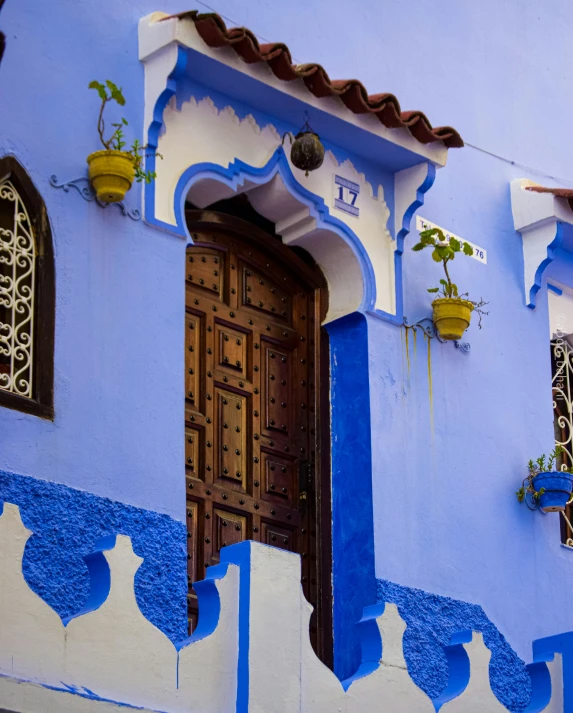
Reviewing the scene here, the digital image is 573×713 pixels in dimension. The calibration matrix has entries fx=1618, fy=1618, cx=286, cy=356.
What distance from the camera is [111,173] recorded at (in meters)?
7.46

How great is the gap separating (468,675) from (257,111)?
3.13 metres

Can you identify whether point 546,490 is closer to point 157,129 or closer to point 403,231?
point 403,231

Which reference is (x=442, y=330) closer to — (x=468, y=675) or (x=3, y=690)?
(x=468, y=675)

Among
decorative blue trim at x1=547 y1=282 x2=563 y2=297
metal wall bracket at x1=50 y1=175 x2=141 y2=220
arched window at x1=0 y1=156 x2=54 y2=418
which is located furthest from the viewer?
decorative blue trim at x1=547 y1=282 x2=563 y2=297

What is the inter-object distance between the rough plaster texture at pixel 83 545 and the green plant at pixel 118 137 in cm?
161

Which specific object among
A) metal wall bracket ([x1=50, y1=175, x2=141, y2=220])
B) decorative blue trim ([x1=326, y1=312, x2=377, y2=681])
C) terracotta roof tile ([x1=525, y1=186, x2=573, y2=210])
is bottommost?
decorative blue trim ([x1=326, y1=312, x2=377, y2=681])

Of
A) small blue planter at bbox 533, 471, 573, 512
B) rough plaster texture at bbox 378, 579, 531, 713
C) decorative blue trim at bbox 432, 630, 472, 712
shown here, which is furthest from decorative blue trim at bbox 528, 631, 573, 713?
small blue planter at bbox 533, 471, 573, 512

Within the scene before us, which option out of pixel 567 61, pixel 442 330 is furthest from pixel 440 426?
pixel 567 61

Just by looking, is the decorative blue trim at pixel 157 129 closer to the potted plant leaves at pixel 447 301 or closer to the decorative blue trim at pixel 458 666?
the potted plant leaves at pixel 447 301

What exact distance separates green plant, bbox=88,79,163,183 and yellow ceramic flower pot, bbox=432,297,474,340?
2054mm

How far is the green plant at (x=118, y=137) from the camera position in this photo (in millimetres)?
7555

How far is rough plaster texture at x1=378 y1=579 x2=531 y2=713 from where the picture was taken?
8281 millimetres

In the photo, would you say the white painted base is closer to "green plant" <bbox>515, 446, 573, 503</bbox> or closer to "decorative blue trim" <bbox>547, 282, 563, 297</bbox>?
"green plant" <bbox>515, 446, 573, 503</bbox>

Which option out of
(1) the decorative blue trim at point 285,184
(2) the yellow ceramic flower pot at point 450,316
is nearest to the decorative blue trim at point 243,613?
(1) the decorative blue trim at point 285,184
